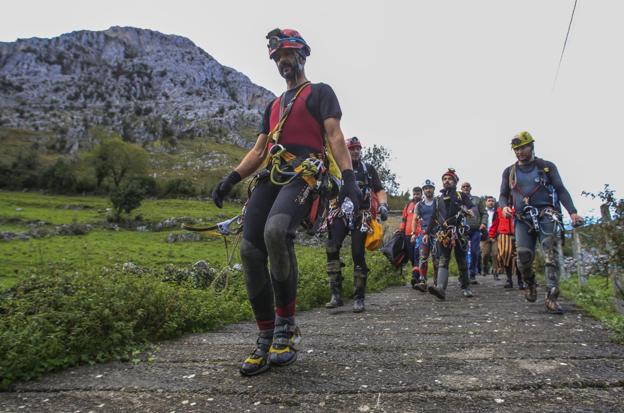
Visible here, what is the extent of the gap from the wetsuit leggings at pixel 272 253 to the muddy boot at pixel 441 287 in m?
→ 4.98

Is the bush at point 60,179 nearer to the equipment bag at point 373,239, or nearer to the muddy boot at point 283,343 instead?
the equipment bag at point 373,239

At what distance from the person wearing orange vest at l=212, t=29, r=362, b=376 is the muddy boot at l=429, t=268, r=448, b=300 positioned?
15.9 ft

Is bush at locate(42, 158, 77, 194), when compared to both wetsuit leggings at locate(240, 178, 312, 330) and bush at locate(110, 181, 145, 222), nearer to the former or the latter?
bush at locate(110, 181, 145, 222)

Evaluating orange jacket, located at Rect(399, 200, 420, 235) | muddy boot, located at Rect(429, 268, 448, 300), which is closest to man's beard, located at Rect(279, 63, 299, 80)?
muddy boot, located at Rect(429, 268, 448, 300)

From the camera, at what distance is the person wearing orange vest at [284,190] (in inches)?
147

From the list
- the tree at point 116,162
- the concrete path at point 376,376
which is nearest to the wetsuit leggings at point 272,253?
the concrete path at point 376,376

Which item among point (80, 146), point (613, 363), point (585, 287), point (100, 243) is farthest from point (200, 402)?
point (80, 146)

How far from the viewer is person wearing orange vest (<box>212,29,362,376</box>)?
373cm

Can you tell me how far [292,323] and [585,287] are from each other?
739cm

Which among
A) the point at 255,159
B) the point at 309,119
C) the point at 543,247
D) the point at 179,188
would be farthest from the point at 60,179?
the point at 309,119

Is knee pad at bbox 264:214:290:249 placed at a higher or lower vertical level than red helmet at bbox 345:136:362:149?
lower

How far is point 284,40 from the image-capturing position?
4270mm

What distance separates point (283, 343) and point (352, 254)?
13.2ft

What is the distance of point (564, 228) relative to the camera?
6762mm
